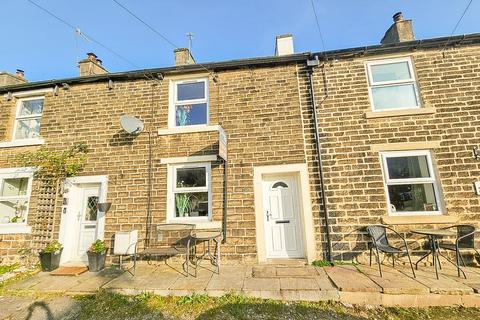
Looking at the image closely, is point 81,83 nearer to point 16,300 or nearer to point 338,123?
point 16,300

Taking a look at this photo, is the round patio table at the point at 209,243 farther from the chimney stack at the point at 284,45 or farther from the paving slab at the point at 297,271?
the chimney stack at the point at 284,45

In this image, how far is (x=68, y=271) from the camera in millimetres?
5742

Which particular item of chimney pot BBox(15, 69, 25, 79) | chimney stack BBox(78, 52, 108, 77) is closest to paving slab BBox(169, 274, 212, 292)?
chimney stack BBox(78, 52, 108, 77)

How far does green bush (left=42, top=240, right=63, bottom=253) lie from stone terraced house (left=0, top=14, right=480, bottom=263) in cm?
31

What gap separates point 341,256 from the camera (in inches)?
223

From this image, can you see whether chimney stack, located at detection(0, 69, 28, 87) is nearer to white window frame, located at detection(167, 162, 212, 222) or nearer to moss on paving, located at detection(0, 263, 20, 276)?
moss on paving, located at detection(0, 263, 20, 276)

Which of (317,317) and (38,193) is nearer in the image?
(317,317)

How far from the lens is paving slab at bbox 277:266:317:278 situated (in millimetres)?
4984

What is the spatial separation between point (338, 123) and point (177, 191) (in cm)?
471

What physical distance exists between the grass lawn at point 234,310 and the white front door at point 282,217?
2.07m

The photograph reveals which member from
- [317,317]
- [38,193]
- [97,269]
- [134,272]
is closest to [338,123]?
[317,317]

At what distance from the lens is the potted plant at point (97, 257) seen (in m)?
5.84

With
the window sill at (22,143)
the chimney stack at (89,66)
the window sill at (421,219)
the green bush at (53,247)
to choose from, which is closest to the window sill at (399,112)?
the window sill at (421,219)

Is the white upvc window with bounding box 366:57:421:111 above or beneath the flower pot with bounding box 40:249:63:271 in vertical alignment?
above
